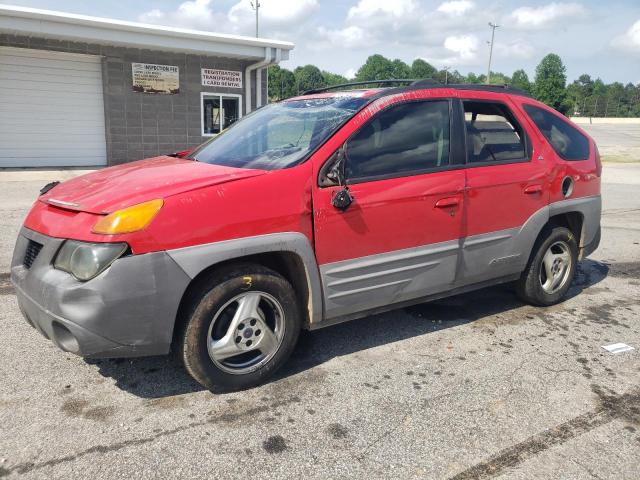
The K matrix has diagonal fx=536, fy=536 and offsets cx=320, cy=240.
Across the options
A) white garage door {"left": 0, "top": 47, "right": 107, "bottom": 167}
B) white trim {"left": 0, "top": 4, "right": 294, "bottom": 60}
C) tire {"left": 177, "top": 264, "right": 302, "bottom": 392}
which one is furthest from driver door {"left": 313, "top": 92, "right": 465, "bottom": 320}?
white garage door {"left": 0, "top": 47, "right": 107, "bottom": 167}

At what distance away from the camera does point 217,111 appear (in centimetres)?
1730

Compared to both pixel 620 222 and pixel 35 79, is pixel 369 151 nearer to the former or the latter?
pixel 620 222

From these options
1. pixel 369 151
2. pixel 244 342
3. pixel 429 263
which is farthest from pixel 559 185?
pixel 244 342

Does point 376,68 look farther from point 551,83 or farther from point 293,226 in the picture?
point 293,226

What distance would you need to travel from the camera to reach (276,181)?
3107mm

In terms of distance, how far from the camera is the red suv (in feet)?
9.07

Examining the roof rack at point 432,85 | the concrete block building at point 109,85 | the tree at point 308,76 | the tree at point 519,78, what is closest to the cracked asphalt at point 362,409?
the roof rack at point 432,85

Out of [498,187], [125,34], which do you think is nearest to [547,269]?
[498,187]

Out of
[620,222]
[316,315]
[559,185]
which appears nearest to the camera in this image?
[316,315]

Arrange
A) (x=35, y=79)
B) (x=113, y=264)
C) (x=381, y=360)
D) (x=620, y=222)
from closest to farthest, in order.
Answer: (x=113, y=264)
(x=381, y=360)
(x=620, y=222)
(x=35, y=79)

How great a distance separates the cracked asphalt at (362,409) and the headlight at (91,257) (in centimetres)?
82

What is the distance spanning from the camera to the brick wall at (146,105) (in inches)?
599

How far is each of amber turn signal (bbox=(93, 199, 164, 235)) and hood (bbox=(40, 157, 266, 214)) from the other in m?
0.06

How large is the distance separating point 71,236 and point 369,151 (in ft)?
6.06
